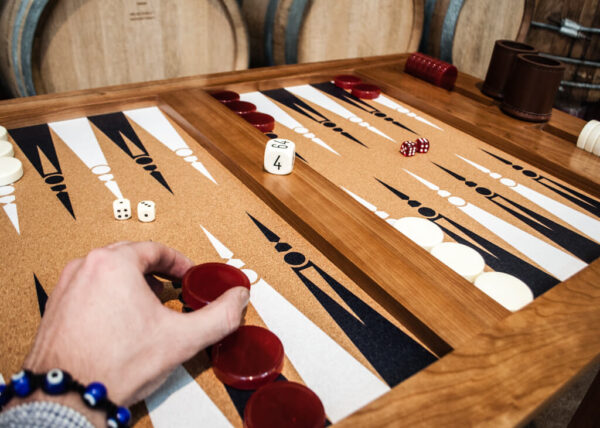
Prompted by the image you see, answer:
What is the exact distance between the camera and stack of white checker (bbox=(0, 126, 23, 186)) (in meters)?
1.13

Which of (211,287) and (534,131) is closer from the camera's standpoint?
(211,287)

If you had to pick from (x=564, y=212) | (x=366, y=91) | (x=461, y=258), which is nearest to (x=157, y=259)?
(x=461, y=258)

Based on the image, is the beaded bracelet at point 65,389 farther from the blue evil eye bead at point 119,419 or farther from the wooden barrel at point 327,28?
the wooden barrel at point 327,28

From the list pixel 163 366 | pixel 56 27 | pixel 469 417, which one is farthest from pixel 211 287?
pixel 56 27

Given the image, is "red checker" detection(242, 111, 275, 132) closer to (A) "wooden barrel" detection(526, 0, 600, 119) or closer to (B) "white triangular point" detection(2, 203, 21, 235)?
(B) "white triangular point" detection(2, 203, 21, 235)

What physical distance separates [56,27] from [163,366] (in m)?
1.76

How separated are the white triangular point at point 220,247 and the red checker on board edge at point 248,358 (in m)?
0.22

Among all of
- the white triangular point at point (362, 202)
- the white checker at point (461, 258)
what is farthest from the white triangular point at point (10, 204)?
the white checker at point (461, 258)

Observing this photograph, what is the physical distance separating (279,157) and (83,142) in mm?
583

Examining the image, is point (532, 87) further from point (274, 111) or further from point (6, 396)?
point (6, 396)

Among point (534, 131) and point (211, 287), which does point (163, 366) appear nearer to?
point (211, 287)

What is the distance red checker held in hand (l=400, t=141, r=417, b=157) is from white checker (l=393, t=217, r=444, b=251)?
38cm

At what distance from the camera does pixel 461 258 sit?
3.43 feet

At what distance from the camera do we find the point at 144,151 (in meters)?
1.34
